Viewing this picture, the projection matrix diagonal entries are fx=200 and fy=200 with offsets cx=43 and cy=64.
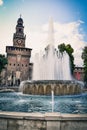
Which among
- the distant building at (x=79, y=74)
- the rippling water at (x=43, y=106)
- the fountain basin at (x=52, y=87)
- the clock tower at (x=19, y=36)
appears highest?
the clock tower at (x=19, y=36)

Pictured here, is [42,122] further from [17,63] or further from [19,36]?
[19,36]

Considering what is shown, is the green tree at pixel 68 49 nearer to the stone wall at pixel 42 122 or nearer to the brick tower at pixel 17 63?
the brick tower at pixel 17 63

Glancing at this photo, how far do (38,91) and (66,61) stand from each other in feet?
58.7

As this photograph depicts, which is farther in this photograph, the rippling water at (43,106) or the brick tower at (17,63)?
the brick tower at (17,63)

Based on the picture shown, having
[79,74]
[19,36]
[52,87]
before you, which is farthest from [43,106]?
[19,36]

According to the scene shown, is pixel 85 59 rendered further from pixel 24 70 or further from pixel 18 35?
pixel 18 35

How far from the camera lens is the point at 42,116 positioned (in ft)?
18.4

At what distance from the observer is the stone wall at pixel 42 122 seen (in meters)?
5.53

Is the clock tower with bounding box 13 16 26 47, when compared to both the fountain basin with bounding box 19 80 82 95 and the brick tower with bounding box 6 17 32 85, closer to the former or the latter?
the brick tower with bounding box 6 17 32 85

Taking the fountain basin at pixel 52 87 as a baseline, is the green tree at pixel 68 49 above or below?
above

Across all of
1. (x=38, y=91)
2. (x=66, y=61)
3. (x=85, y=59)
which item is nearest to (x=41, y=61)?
(x=66, y=61)

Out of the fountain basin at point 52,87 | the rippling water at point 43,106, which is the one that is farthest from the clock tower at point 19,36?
the rippling water at point 43,106

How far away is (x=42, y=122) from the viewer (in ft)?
18.5

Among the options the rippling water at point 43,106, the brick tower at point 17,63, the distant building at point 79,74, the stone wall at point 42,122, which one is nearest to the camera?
the stone wall at point 42,122
